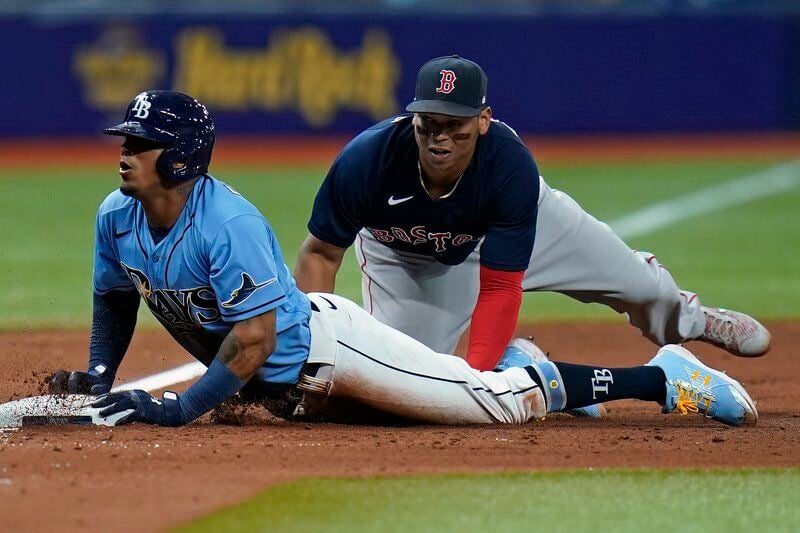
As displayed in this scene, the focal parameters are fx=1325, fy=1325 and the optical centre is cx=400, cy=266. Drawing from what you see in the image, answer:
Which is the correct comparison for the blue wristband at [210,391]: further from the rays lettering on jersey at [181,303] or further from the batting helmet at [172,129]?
the batting helmet at [172,129]

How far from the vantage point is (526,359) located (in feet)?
19.2

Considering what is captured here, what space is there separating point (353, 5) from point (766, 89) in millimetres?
6319

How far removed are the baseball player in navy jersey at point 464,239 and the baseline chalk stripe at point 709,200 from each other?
5651mm

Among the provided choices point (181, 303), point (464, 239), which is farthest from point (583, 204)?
point (181, 303)

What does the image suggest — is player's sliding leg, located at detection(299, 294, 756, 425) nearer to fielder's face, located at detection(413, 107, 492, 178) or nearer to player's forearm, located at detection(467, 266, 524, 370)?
player's forearm, located at detection(467, 266, 524, 370)

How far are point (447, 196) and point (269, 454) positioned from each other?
1.55 metres

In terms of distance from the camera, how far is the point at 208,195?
480 cm

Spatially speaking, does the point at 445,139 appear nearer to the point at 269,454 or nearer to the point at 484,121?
the point at 484,121

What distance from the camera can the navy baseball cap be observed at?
5332 mm

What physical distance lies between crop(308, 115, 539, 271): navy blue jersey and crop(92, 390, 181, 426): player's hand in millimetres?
1243

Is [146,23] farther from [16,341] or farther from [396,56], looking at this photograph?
[16,341]

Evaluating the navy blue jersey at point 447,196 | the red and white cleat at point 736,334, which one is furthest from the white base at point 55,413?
the red and white cleat at point 736,334

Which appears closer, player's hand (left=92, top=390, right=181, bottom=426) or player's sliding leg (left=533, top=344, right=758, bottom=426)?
player's hand (left=92, top=390, right=181, bottom=426)

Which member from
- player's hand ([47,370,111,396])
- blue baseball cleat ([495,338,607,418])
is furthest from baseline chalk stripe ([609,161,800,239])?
player's hand ([47,370,111,396])
